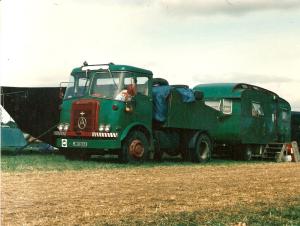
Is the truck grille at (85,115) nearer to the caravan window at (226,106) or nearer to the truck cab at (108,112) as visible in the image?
the truck cab at (108,112)

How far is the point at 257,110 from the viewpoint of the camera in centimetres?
2172

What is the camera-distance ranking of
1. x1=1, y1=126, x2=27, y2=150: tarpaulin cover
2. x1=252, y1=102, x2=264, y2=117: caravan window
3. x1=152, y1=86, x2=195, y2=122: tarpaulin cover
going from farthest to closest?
x1=252, y1=102, x2=264, y2=117: caravan window
x1=1, y1=126, x2=27, y2=150: tarpaulin cover
x1=152, y1=86, x2=195, y2=122: tarpaulin cover

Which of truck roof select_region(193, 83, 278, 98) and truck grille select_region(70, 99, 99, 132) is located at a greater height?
truck roof select_region(193, 83, 278, 98)

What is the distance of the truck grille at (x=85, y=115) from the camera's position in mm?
14688

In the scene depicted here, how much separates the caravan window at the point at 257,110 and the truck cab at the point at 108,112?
22.8 ft

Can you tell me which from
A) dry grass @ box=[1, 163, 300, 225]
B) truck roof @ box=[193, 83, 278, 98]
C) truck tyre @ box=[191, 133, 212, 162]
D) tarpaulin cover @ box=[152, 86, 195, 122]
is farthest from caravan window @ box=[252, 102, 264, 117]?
dry grass @ box=[1, 163, 300, 225]

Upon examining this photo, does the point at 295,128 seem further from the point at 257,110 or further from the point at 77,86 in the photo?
the point at 77,86

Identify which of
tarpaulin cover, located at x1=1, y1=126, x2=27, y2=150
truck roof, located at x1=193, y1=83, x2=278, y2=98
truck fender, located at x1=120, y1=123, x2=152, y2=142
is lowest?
tarpaulin cover, located at x1=1, y1=126, x2=27, y2=150

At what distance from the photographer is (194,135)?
17609 millimetres

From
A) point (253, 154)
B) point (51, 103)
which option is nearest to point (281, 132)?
point (253, 154)

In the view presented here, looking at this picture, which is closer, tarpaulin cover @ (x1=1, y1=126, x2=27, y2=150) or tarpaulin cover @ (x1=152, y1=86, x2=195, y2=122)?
tarpaulin cover @ (x1=152, y1=86, x2=195, y2=122)

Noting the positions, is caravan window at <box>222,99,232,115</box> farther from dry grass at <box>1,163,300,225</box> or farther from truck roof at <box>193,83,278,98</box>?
dry grass at <box>1,163,300,225</box>

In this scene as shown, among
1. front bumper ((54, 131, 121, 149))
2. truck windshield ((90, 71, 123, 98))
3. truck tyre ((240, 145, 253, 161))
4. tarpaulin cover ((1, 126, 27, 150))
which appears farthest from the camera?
truck tyre ((240, 145, 253, 161))

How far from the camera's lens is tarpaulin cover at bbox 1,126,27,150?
20172 millimetres
